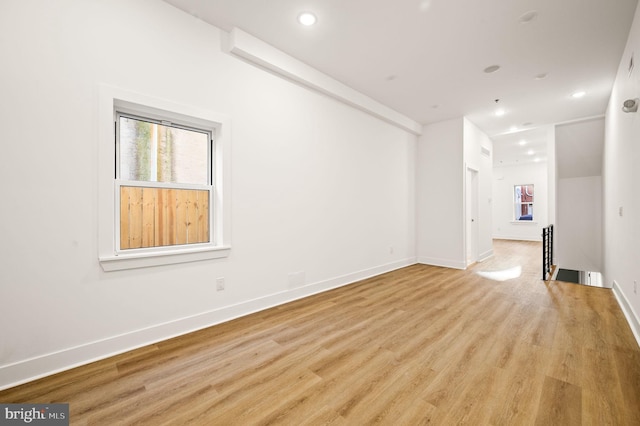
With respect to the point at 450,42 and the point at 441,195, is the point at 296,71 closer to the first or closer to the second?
the point at 450,42

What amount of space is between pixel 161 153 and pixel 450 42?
10.8 ft

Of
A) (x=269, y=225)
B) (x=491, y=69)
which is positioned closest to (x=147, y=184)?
(x=269, y=225)

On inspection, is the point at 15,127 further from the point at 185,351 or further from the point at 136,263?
the point at 185,351

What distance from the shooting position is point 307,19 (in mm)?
2748

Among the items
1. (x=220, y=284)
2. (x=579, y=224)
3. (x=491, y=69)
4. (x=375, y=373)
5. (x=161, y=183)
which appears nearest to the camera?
(x=375, y=373)

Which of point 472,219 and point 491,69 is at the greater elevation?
point 491,69

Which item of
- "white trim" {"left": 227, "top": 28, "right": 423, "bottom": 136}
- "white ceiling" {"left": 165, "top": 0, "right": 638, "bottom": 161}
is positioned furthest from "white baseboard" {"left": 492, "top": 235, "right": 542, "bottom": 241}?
"white trim" {"left": 227, "top": 28, "right": 423, "bottom": 136}

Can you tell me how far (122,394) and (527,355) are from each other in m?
2.93

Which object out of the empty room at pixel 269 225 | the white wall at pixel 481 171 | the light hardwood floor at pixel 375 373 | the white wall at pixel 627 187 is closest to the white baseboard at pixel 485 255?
the white wall at pixel 481 171

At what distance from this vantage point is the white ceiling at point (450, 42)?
2580 mm

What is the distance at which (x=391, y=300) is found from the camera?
354 cm

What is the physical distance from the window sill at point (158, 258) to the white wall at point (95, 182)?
0.20ft

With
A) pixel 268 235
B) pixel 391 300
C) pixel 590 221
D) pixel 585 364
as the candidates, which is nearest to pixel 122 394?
pixel 268 235

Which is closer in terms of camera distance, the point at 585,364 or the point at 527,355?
the point at 585,364
